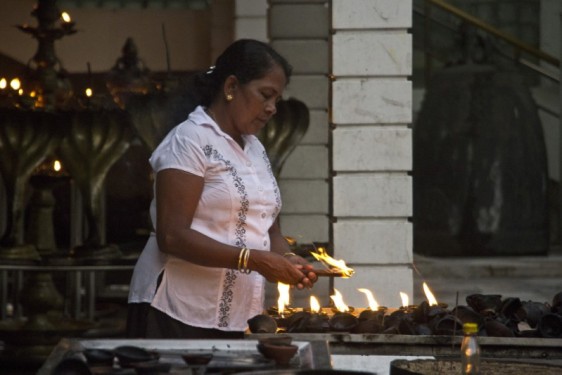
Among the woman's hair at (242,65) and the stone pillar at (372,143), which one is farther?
the stone pillar at (372,143)

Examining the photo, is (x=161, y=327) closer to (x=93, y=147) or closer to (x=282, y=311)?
(x=282, y=311)

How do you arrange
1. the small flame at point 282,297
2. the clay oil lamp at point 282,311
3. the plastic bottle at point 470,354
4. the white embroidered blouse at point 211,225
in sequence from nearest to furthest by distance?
the plastic bottle at point 470,354 → the white embroidered blouse at point 211,225 → the clay oil lamp at point 282,311 → the small flame at point 282,297

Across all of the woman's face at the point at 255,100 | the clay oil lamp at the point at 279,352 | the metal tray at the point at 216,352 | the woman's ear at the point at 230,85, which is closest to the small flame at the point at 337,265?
the woman's face at the point at 255,100

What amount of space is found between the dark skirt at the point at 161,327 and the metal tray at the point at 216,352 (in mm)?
1059

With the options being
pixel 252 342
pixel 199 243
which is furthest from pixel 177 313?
pixel 252 342

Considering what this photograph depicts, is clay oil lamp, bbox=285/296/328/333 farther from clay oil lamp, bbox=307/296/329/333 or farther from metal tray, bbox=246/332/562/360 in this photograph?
metal tray, bbox=246/332/562/360

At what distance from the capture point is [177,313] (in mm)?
5137

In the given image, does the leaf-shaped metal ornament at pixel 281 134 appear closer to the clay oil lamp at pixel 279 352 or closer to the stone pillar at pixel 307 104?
A: the stone pillar at pixel 307 104

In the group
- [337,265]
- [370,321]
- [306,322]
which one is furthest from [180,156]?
[370,321]

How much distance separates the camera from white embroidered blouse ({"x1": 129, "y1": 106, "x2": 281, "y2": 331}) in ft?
16.6

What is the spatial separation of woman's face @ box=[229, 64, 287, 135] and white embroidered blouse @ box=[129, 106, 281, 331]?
85 millimetres

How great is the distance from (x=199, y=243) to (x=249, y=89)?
63 centimetres

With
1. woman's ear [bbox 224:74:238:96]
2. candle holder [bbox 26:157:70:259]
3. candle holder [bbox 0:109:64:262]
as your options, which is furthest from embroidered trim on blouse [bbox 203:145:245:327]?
candle holder [bbox 26:157:70:259]

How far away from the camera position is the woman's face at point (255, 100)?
5.13m
